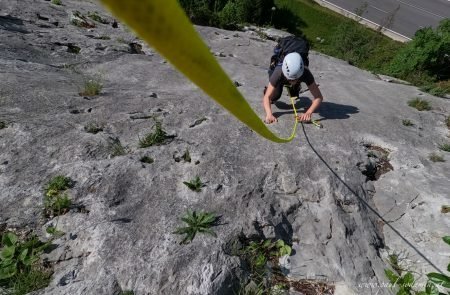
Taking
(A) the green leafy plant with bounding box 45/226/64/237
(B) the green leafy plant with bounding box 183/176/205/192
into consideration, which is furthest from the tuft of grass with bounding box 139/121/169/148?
(A) the green leafy plant with bounding box 45/226/64/237

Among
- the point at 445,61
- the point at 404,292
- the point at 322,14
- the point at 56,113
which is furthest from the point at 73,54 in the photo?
the point at 322,14

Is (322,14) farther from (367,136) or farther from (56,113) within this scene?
(56,113)

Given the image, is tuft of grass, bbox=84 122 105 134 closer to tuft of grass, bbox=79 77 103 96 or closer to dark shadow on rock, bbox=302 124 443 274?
tuft of grass, bbox=79 77 103 96

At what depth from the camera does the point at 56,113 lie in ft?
18.0

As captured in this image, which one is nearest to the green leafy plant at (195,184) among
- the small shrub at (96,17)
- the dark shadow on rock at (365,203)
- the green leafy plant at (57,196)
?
the green leafy plant at (57,196)

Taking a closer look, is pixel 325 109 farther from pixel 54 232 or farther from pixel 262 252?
pixel 54 232

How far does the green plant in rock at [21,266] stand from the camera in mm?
3203

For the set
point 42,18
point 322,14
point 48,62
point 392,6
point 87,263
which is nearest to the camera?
point 87,263

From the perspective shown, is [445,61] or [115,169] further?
[445,61]

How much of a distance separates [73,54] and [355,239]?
715 cm

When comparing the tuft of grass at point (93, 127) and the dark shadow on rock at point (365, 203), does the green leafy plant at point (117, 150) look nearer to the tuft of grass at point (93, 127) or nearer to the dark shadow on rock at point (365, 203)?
the tuft of grass at point (93, 127)

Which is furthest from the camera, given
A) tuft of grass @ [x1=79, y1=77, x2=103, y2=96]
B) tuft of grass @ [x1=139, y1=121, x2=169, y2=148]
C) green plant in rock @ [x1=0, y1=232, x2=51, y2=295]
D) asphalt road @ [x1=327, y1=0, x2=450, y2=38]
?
asphalt road @ [x1=327, y1=0, x2=450, y2=38]

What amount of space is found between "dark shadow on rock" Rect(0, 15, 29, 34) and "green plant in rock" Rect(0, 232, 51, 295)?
262 inches

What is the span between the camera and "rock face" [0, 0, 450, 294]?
11.9 feet
